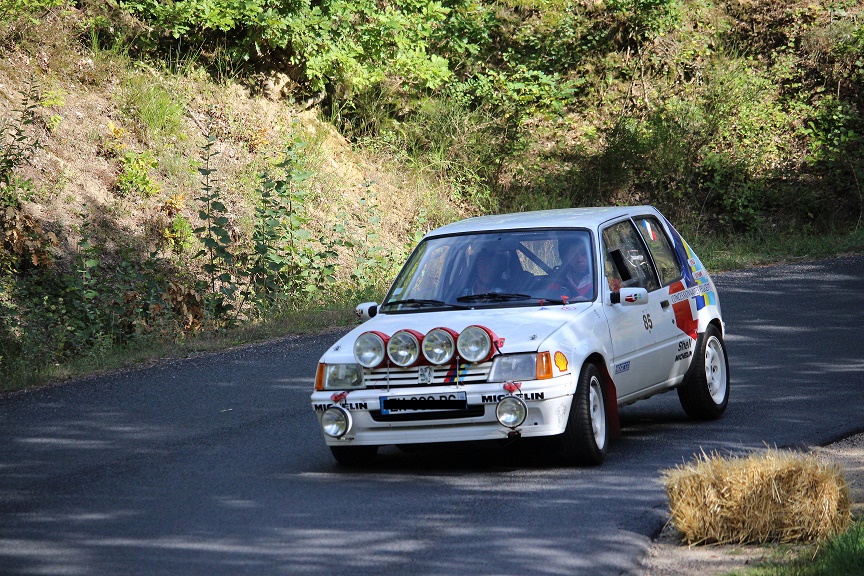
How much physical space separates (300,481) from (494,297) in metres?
1.82

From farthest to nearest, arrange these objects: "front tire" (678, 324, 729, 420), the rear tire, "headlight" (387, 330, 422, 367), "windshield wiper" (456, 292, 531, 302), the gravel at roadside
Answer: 1. "front tire" (678, 324, 729, 420)
2. "windshield wiper" (456, 292, 531, 302)
3. the rear tire
4. "headlight" (387, 330, 422, 367)
5. the gravel at roadside

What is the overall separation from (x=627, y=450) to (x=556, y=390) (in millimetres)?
1189

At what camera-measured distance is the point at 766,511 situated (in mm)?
5656

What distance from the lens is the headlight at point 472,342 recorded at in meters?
7.14

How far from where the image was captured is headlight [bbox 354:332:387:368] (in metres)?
7.31

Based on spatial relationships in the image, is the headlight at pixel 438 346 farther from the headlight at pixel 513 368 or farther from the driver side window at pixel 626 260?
the driver side window at pixel 626 260

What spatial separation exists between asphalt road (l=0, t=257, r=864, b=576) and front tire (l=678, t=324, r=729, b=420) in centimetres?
14

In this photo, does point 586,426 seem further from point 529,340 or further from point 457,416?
point 457,416

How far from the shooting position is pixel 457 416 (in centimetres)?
716

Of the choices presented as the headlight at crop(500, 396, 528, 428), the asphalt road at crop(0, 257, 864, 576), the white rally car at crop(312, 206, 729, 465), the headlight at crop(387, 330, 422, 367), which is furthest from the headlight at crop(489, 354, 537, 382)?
the asphalt road at crop(0, 257, 864, 576)

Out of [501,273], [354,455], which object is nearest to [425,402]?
[354,455]

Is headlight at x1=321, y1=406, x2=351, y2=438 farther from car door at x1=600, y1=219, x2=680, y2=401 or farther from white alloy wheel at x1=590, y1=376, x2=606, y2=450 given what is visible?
car door at x1=600, y1=219, x2=680, y2=401

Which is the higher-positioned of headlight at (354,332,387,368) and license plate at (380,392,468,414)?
headlight at (354,332,387,368)

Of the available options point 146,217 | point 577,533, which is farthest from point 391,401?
point 146,217
